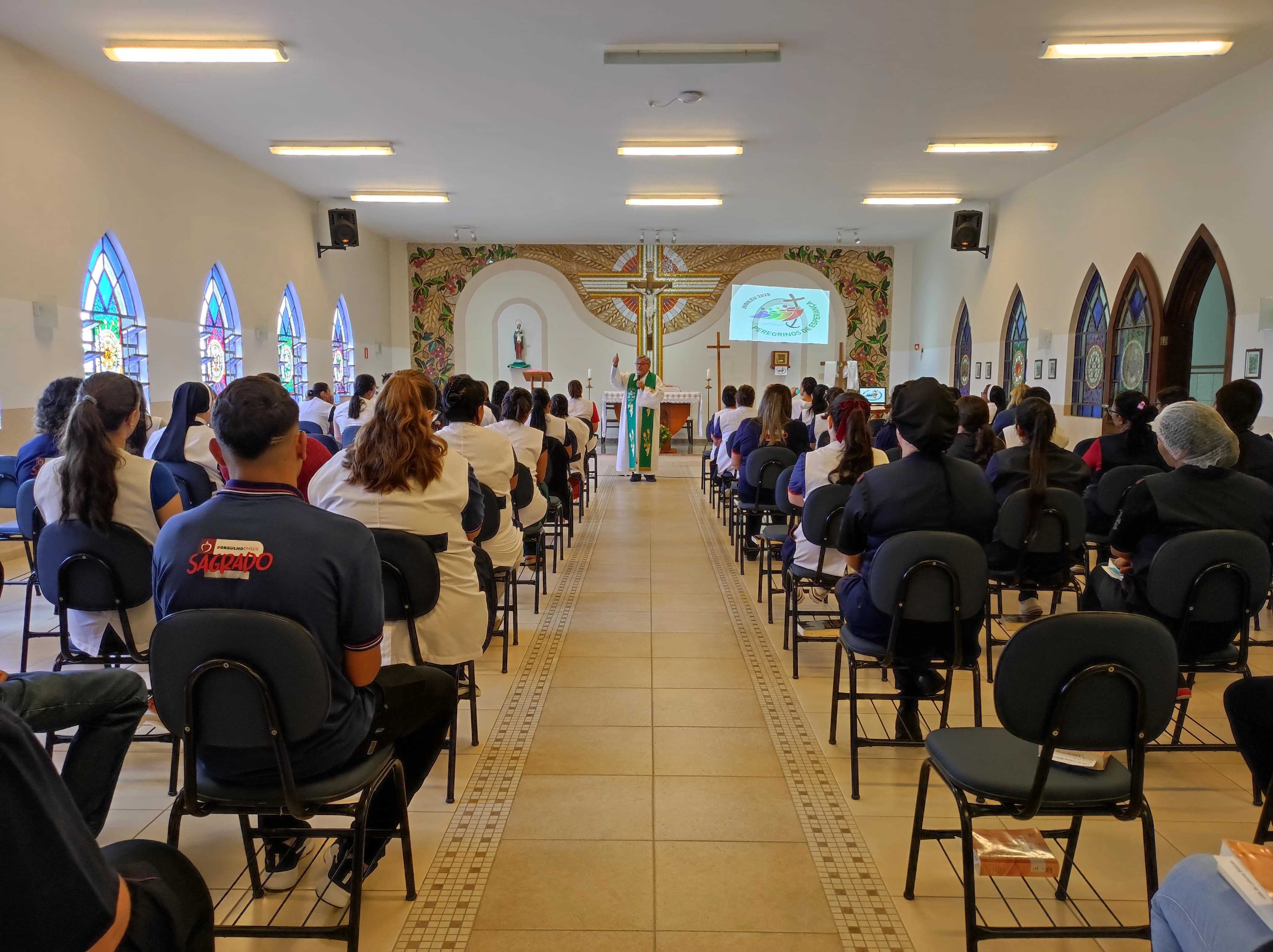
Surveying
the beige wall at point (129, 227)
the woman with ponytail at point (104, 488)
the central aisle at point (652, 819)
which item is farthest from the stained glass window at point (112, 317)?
the central aisle at point (652, 819)

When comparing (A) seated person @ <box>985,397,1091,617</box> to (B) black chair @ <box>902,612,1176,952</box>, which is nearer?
(B) black chair @ <box>902,612,1176,952</box>

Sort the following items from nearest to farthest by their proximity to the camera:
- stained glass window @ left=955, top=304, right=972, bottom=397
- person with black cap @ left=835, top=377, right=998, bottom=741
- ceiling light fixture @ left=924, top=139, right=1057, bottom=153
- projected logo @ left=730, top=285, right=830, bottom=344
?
person with black cap @ left=835, top=377, right=998, bottom=741 < ceiling light fixture @ left=924, top=139, right=1057, bottom=153 < stained glass window @ left=955, top=304, right=972, bottom=397 < projected logo @ left=730, top=285, right=830, bottom=344

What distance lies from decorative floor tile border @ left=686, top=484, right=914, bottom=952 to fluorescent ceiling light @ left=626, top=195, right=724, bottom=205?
7353 millimetres

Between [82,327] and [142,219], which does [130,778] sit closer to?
[82,327]

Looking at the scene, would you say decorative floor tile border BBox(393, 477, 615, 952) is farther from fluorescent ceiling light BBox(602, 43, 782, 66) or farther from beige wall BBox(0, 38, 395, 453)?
beige wall BBox(0, 38, 395, 453)

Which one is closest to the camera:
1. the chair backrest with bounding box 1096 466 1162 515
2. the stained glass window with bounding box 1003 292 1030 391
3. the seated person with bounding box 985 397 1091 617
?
the seated person with bounding box 985 397 1091 617

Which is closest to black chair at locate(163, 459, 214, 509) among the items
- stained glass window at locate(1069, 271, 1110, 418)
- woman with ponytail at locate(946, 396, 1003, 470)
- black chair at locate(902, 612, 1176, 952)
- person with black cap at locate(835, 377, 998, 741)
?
person with black cap at locate(835, 377, 998, 741)

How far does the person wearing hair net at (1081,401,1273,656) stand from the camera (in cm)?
277

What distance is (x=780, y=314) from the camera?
15.1 m

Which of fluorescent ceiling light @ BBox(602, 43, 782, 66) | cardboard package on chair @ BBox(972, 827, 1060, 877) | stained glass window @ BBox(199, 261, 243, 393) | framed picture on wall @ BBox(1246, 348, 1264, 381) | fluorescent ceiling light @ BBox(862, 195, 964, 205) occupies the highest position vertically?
fluorescent ceiling light @ BBox(862, 195, 964, 205)

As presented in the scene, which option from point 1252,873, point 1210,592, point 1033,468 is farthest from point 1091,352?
point 1252,873

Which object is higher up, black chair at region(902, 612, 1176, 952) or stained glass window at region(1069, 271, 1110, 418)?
stained glass window at region(1069, 271, 1110, 418)

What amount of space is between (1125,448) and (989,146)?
4.43m

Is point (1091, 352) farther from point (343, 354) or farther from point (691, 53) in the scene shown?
point (343, 354)
